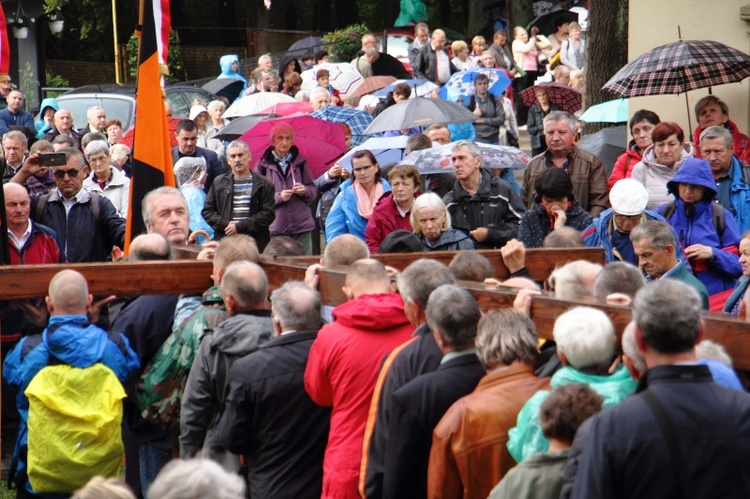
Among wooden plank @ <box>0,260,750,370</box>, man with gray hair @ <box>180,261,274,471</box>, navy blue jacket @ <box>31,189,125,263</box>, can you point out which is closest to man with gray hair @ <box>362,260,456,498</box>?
wooden plank @ <box>0,260,750,370</box>

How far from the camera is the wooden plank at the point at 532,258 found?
6680 mm

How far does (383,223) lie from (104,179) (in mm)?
3494


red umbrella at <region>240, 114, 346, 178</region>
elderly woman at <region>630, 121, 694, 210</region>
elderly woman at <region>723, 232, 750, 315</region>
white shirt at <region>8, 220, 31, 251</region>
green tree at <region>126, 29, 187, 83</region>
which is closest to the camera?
elderly woman at <region>723, 232, 750, 315</region>

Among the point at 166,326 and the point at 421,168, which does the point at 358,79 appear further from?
the point at 166,326

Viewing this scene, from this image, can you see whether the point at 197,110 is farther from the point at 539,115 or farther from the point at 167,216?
the point at 167,216

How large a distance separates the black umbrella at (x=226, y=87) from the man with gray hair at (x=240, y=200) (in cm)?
1342

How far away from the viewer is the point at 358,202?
32.2 feet

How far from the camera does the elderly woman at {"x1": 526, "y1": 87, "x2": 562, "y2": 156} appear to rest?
1702 cm

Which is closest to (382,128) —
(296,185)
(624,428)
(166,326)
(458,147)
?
(296,185)

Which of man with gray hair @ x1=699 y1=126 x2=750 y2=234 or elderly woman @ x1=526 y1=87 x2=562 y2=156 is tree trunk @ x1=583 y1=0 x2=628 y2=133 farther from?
man with gray hair @ x1=699 y1=126 x2=750 y2=234

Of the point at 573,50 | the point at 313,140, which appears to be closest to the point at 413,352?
the point at 313,140

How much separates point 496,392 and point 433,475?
1.36ft

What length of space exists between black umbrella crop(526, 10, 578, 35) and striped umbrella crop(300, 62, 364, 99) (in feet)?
21.6

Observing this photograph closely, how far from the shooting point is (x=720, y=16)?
36.2ft
